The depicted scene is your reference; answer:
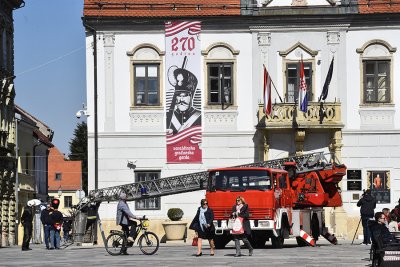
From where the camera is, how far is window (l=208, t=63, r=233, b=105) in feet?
178

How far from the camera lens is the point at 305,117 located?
52969mm

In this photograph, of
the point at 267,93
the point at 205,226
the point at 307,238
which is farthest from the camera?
the point at 267,93

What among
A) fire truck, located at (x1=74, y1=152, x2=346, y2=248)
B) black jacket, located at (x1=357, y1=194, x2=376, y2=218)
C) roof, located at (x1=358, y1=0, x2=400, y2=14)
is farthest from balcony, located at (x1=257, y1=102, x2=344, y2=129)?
black jacket, located at (x1=357, y1=194, x2=376, y2=218)

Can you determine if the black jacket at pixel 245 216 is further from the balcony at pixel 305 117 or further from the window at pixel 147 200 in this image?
the window at pixel 147 200

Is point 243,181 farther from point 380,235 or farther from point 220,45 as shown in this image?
point 220,45

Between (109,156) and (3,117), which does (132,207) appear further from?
(3,117)

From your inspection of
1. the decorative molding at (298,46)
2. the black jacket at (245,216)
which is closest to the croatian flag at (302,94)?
the decorative molding at (298,46)

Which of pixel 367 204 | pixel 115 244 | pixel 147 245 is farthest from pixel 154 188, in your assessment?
pixel 147 245

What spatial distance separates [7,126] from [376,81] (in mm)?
21306

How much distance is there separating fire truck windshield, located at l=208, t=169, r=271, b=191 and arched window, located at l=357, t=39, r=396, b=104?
15205mm

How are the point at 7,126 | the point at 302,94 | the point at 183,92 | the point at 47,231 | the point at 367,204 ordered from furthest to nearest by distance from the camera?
1. the point at 7,126
2. the point at 183,92
3. the point at 302,94
4. the point at 47,231
5. the point at 367,204

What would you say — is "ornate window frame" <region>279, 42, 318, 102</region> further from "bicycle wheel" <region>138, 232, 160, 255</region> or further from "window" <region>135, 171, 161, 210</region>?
"bicycle wheel" <region>138, 232, 160, 255</region>

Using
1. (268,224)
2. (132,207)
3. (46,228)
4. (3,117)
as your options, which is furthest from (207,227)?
(3,117)

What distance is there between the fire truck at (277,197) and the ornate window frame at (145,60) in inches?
226
